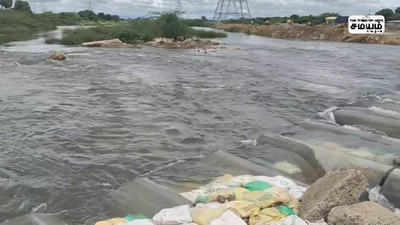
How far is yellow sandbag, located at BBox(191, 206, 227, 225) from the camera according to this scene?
393 cm

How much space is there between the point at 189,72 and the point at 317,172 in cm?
1236

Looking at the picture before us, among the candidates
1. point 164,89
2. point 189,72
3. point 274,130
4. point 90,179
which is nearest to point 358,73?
point 189,72

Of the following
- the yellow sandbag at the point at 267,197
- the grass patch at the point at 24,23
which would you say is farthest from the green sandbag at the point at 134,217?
the grass patch at the point at 24,23

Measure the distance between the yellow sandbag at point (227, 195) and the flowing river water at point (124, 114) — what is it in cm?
103

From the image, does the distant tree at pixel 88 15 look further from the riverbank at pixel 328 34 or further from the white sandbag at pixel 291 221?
the white sandbag at pixel 291 221

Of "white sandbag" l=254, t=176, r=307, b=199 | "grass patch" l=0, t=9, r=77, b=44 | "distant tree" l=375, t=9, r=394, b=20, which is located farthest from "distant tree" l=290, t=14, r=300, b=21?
"white sandbag" l=254, t=176, r=307, b=199

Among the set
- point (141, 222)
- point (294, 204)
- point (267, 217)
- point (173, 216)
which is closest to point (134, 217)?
point (141, 222)

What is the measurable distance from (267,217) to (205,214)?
700mm

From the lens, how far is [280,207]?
14.1 feet

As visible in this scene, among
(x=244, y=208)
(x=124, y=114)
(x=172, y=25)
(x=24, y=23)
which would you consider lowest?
(x=244, y=208)

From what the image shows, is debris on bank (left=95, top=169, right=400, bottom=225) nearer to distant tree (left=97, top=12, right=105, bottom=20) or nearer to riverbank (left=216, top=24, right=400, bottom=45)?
riverbank (left=216, top=24, right=400, bottom=45)

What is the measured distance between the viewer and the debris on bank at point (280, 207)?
3.75 meters

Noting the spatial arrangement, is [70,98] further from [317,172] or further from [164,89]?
[317,172]

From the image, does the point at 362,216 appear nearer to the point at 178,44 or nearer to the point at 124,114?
the point at 124,114
